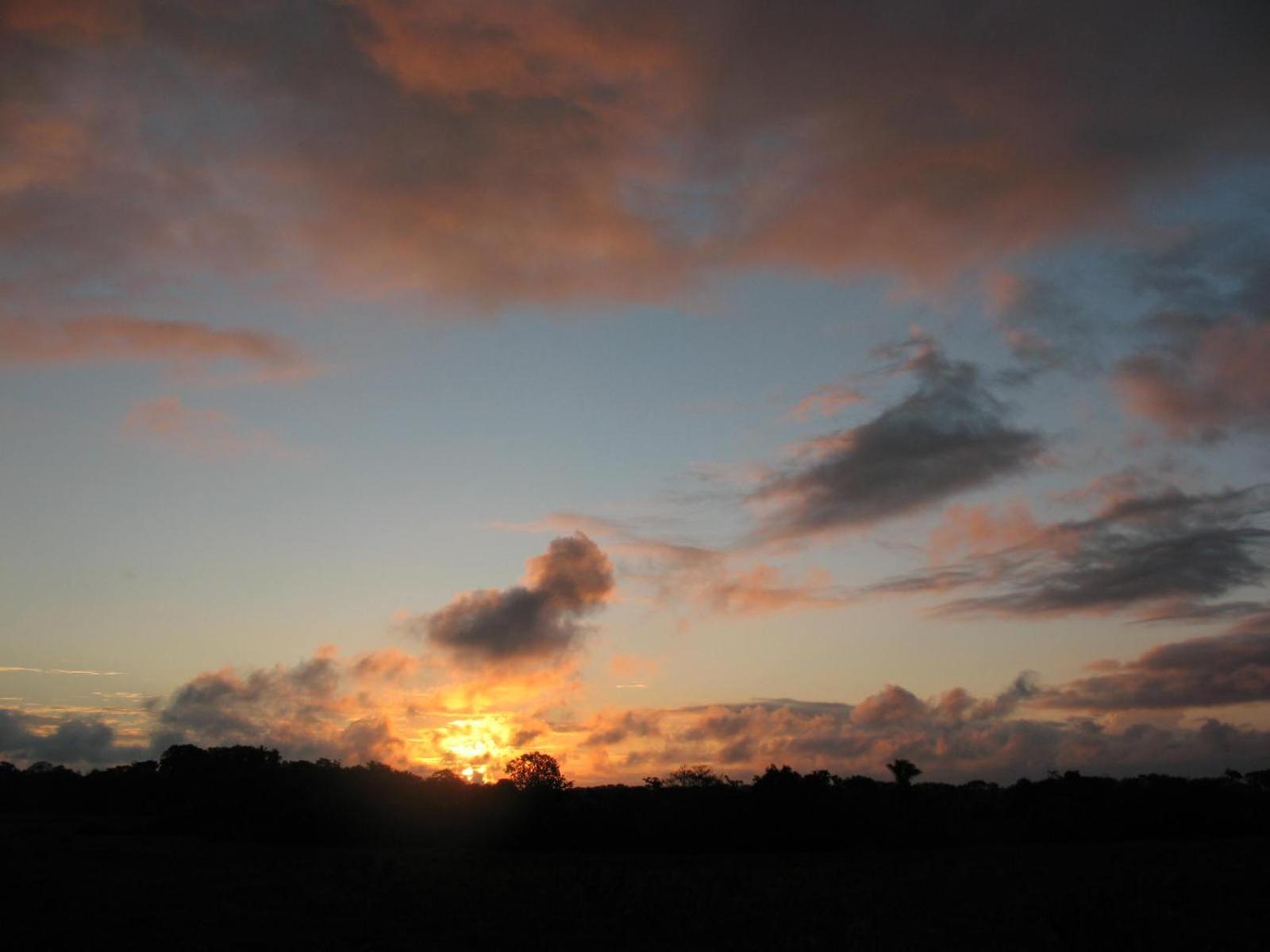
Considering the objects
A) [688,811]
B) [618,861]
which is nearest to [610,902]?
[618,861]

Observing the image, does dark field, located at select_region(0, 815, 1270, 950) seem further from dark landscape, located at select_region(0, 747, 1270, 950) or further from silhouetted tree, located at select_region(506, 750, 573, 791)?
silhouetted tree, located at select_region(506, 750, 573, 791)

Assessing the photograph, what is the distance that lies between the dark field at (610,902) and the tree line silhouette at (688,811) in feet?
58.9

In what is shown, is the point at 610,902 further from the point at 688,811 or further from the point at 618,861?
the point at 688,811

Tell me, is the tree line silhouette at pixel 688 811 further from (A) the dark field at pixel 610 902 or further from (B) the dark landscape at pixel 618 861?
(A) the dark field at pixel 610 902

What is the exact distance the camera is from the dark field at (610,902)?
33.1 m

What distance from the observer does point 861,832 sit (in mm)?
91375

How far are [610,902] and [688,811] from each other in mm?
50486

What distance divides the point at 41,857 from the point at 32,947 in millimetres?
31216

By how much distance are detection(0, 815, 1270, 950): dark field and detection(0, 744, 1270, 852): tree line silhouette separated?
17.9 metres

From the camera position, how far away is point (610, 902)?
137 ft

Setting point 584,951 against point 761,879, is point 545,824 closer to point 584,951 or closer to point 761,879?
point 761,879

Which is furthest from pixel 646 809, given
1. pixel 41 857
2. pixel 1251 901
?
pixel 1251 901

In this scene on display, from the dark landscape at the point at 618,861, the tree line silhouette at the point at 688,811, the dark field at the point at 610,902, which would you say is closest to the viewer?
the dark field at the point at 610,902

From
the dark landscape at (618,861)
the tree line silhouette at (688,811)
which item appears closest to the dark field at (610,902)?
the dark landscape at (618,861)
